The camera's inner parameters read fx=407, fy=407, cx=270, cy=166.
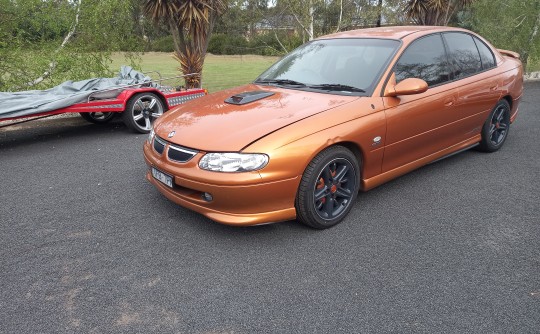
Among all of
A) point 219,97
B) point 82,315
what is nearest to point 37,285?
point 82,315

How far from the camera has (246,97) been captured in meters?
3.70

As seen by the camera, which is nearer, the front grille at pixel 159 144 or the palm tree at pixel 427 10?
the front grille at pixel 159 144

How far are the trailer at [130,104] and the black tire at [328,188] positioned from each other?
394cm

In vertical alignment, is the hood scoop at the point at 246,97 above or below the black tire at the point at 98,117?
above

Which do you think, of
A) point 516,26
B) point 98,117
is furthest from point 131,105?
point 516,26

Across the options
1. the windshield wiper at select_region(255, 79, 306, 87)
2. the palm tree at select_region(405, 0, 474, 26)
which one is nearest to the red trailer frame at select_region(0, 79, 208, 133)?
the windshield wiper at select_region(255, 79, 306, 87)

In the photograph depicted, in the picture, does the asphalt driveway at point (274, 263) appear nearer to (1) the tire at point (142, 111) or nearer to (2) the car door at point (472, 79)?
(2) the car door at point (472, 79)

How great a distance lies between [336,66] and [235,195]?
5.98 ft

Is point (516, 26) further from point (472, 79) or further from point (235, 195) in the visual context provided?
point (235, 195)

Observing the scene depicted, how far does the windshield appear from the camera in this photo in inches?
145

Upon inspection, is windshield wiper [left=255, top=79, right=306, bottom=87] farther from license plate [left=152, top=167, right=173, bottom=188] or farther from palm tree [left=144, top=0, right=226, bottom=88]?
palm tree [left=144, top=0, right=226, bottom=88]

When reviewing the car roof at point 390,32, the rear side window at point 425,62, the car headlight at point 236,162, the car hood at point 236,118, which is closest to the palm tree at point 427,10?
the car roof at point 390,32

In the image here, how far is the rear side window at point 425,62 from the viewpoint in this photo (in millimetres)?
3805

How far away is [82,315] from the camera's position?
2385 millimetres
